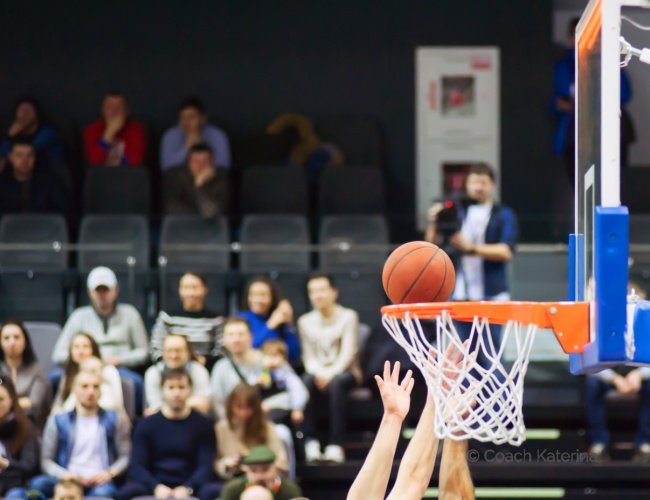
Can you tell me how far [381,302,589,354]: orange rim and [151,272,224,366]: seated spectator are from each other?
15.5ft

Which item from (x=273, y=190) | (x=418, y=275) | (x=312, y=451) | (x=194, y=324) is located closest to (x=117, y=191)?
(x=273, y=190)

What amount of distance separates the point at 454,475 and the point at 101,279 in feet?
16.6

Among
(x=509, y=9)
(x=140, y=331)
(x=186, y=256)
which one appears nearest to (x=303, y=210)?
(x=186, y=256)

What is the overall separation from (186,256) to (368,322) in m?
1.37

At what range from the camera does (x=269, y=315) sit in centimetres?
925

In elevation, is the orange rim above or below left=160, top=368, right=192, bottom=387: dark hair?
above

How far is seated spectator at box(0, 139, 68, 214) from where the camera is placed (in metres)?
10.7

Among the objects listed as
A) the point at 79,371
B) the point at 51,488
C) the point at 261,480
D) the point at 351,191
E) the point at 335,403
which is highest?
the point at 351,191

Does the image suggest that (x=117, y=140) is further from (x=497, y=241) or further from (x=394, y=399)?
(x=394, y=399)

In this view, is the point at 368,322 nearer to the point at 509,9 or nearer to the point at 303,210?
the point at 303,210

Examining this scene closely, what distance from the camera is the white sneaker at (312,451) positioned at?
28.8ft

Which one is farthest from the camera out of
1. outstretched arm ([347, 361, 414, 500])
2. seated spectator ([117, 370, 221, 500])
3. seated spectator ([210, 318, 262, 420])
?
seated spectator ([210, 318, 262, 420])

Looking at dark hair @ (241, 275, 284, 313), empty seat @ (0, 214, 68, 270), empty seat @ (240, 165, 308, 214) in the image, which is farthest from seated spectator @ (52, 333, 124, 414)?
empty seat @ (240, 165, 308, 214)

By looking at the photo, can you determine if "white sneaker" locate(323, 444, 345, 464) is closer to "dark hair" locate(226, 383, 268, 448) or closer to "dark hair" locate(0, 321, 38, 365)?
"dark hair" locate(226, 383, 268, 448)
